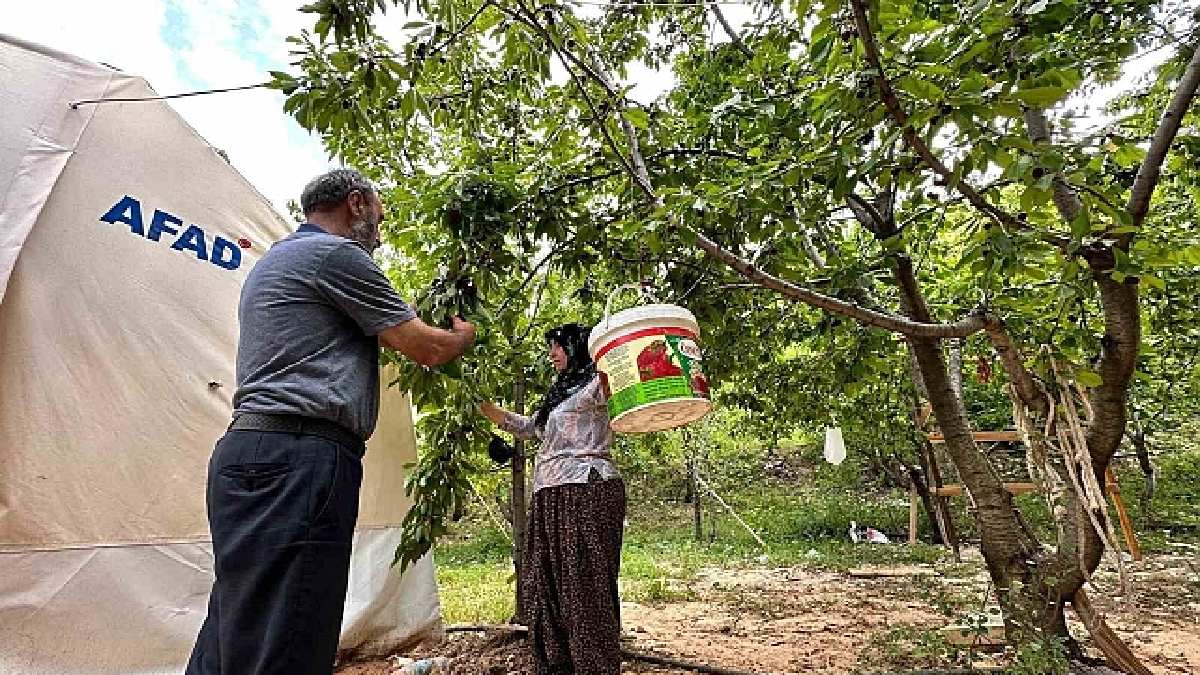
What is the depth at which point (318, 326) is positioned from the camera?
1781 millimetres

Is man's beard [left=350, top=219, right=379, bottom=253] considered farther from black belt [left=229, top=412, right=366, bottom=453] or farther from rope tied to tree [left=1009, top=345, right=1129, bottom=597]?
rope tied to tree [left=1009, top=345, right=1129, bottom=597]

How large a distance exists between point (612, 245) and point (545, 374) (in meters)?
1.12

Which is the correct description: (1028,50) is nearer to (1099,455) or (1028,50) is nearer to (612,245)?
(1099,455)

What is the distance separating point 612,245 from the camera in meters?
3.25

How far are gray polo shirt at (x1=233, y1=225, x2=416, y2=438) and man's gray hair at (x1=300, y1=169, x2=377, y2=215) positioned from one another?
18 centimetres

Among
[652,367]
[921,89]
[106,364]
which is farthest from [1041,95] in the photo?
[106,364]

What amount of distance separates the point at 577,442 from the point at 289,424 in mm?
1443

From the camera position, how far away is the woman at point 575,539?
283 cm

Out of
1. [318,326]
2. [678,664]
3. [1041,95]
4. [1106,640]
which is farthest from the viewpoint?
[678,664]

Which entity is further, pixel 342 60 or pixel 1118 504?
pixel 1118 504

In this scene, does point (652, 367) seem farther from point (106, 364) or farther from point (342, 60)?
point (106, 364)

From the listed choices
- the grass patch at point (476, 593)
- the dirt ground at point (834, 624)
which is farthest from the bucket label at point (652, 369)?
the grass patch at point (476, 593)

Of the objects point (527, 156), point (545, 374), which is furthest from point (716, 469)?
point (527, 156)

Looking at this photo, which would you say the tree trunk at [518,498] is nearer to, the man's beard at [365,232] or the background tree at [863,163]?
the background tree at [863,163]
